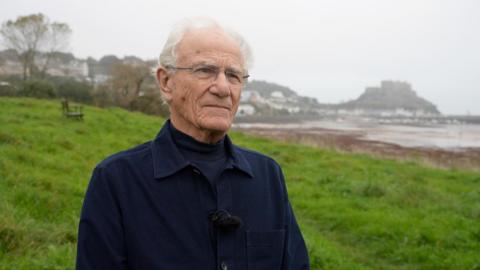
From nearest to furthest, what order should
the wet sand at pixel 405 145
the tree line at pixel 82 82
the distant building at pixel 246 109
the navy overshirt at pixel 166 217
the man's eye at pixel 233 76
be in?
the navy overshirt at pixel 166 217
the man's eye at pixel 233 76
the wet sand at pixel 405 145
the tree line at pixel 82 82
the distant building at pixel 246 109

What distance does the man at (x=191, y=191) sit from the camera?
1.99m

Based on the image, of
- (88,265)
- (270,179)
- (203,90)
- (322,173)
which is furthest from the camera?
(322,173)

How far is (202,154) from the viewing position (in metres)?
2.21

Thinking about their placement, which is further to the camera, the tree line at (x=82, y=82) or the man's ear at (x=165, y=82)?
the tree line at (x=82, y=82)

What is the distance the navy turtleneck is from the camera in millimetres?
2154

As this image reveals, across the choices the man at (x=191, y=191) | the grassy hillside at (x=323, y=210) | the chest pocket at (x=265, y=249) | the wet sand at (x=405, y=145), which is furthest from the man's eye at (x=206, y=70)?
the wet sand at (x=405, y=145)

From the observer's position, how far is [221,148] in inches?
90.0

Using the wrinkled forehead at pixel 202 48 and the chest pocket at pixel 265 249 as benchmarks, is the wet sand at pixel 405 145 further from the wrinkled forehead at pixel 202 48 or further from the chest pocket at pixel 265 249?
the wrinkled forehead at pixel 202 48

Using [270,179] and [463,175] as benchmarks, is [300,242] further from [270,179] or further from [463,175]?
[463,175]

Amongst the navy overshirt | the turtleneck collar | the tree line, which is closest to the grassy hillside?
the navy overshirt

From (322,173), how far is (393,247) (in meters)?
6.48

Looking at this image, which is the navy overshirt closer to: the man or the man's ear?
the man

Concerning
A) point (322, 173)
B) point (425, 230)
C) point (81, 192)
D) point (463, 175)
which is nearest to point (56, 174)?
point (81, 192)

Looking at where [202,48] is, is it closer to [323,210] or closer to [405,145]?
[323,210]
